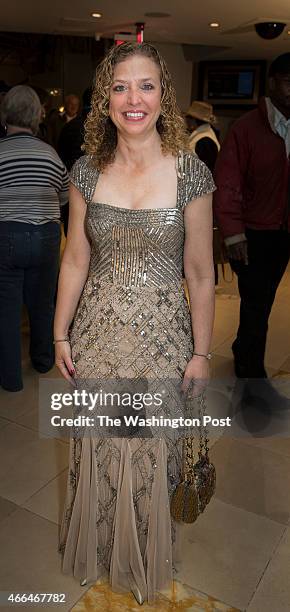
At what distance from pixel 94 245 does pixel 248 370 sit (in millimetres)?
1884

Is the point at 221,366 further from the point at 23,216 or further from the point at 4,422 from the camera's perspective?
the point at 23,216

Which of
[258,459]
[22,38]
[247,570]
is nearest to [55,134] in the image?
[22,38]

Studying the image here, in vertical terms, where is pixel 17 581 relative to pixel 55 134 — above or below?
below

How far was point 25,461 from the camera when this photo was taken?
2.43 metres

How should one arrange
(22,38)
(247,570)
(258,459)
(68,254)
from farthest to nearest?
(22,38)
(258,459)
(247,570)
(68,254)

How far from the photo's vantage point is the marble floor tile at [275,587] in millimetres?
1751

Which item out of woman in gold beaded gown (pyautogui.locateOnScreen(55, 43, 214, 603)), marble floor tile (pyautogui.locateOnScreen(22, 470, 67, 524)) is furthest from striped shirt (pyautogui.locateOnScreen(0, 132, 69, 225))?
marble floor tile (pyautogui.locateOnScreen(22, 470, 67, 524))

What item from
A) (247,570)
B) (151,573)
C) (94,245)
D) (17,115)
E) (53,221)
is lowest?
(247,570)

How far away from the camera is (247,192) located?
279 centimetres

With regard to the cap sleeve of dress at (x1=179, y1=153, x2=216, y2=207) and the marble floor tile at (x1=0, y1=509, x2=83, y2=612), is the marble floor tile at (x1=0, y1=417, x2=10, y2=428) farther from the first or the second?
the cap sleeve of dress at (x1=179, y1=153, x2=216, y2=207)

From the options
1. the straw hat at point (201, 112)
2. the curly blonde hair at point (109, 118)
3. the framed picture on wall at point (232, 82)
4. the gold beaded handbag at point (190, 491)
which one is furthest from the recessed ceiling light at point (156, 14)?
the gold beaded handbag at point (190, 491)

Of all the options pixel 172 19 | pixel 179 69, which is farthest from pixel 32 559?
pixel 179 69

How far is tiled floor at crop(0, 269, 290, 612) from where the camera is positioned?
5.83 ft

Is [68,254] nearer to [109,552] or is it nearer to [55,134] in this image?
[109,552]
